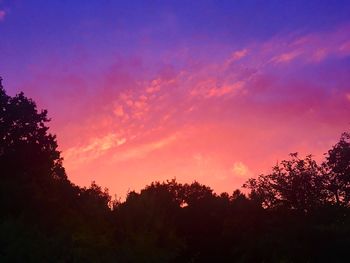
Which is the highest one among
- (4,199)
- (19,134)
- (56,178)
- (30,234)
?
(19,134)

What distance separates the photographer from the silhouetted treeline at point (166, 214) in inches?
1407

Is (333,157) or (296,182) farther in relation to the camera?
(333,157)

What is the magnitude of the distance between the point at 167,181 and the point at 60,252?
3977cm

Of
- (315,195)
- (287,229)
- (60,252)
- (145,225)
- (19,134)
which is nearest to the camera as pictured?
(60,252)

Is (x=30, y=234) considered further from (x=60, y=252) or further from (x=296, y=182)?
(x=296, y=182)

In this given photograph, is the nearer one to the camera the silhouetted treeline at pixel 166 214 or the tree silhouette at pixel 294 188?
the silhouetted treeline at pixel 166 214

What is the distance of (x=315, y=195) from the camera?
62.3m

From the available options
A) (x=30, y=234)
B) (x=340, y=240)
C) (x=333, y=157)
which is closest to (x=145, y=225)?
(x=30, y=234)

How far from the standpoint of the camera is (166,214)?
5616cm

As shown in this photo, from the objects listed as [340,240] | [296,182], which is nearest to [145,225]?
[340,240]

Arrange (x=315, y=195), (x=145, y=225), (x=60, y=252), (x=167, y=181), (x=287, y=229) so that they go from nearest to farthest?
(x=60, y=252)
(x=145, y=225)
(x=287, y=229)
(x=315, y=195)
(x=167, y=181)

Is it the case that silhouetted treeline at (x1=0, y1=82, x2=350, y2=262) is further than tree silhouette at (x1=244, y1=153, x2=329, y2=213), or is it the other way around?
tree silhouette at (x1=244, y1=153, x2=329, y2=213)

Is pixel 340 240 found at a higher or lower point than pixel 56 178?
lower

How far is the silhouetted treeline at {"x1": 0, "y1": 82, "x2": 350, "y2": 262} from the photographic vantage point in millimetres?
35750
